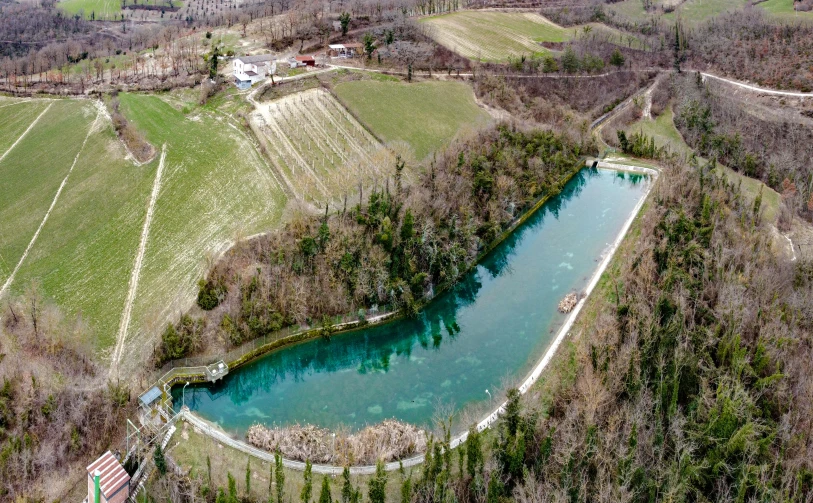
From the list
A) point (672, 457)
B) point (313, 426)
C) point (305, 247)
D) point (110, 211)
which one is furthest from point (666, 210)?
point (110, 211)

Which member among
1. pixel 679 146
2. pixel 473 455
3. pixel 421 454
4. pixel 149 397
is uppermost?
pixel 679 146

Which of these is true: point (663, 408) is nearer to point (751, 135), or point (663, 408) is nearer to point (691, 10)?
point (751, 135)

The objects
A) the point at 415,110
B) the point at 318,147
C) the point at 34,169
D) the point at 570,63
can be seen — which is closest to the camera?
the point at 34,169

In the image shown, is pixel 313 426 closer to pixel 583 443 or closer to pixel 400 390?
pixel 400 390

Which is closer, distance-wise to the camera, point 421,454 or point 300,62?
point 421,454

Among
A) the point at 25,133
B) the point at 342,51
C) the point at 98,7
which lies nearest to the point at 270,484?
the point at 25,133

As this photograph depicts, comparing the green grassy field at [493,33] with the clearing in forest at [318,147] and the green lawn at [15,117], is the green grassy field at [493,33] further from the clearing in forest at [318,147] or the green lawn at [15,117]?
the green lawn at [15,117]

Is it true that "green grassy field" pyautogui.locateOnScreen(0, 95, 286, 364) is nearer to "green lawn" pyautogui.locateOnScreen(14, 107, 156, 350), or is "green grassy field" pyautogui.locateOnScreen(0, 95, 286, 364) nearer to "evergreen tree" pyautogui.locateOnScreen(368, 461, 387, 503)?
"green lawn" pyautogui.locateOnScreen(14, 107, 156, 350)
